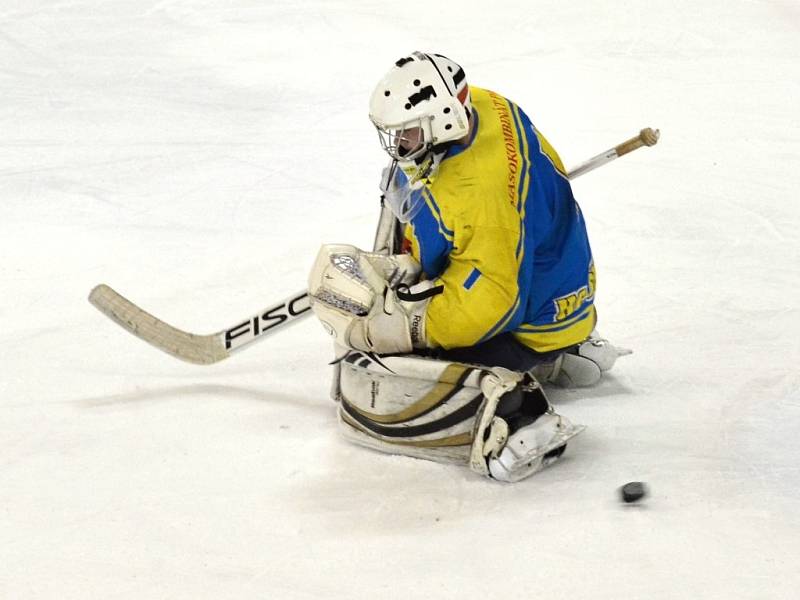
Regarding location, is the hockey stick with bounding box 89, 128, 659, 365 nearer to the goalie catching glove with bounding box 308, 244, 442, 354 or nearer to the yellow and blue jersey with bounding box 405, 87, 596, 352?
the goalie catching glove with bounding box 308, 244, 442, 354

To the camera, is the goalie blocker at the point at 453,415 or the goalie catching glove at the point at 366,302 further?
the goalie catching glove at the point at 366,302

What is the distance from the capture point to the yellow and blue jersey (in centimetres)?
271

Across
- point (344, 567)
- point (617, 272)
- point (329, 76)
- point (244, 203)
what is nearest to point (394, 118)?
point (344, 567)

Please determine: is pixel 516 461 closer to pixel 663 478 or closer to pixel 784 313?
pixel 663 478

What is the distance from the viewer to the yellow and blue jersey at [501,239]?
271cm

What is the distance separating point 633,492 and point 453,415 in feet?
1.52

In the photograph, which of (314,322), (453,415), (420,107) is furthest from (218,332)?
(420,107)

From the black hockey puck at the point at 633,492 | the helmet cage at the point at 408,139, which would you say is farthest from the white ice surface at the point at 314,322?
the helmet cage at the point at 408,139

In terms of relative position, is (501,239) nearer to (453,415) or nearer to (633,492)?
(453,415)

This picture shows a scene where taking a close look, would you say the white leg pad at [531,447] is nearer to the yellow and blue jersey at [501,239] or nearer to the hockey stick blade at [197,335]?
the yellow and blue jersey at [501,239]

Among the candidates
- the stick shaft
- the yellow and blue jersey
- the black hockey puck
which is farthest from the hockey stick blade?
the black hockey puck

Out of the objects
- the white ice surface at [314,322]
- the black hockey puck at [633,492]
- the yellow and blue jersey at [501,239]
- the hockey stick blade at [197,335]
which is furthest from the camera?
the hockey stick blade at [197,335]

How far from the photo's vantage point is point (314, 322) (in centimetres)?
380

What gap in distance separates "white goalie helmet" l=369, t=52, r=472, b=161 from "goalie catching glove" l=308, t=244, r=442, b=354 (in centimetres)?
30
